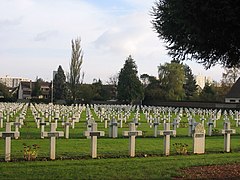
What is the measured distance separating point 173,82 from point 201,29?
7961 centimetres

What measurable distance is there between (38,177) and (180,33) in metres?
5.19

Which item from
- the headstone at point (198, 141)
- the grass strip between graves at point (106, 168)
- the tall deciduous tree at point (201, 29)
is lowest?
the grass strip between graves at point (106, 168)

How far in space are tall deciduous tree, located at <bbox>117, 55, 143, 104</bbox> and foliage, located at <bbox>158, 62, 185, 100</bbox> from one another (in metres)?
5.66

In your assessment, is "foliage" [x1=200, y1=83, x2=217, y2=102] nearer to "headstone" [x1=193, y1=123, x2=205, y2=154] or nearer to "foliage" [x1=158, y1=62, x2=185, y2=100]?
"foliage" [x1=158, y1=62, x2=185, y2=100]

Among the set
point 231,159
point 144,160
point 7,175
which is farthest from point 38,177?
point 231,159

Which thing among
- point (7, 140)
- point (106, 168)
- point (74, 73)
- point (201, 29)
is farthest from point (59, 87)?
point (201, 29)

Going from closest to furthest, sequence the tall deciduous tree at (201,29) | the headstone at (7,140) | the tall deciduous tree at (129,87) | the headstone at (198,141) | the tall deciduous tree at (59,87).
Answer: the tall deciduous tree at (201,29)
the headstone at (7,140)
the headstone at (198,141)
the tall deciduous tree at (129,87)
the tall deciduous tree at (59,87)

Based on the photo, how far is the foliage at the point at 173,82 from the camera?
88188 mm

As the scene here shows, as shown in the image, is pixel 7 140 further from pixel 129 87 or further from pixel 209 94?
pixel 129 87

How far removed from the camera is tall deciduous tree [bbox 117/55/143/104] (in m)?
86.6

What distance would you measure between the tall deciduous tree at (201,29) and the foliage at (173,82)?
75.1m

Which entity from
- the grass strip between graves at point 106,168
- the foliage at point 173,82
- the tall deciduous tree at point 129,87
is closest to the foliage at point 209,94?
the foliage at point 173,82

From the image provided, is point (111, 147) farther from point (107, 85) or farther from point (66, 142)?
point (107, 85)

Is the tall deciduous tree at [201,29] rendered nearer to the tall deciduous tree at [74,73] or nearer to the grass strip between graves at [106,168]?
the grass strip between graves at [106,168]
